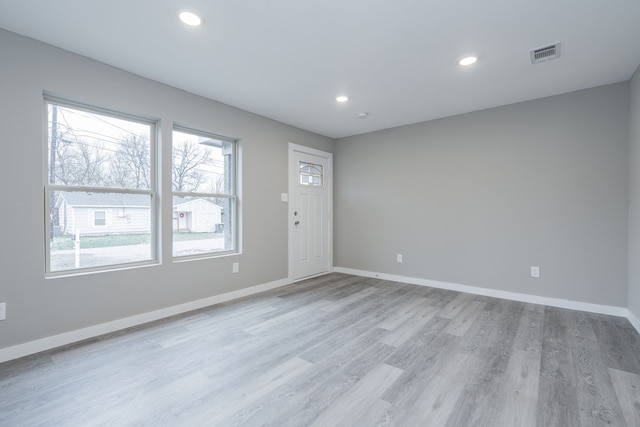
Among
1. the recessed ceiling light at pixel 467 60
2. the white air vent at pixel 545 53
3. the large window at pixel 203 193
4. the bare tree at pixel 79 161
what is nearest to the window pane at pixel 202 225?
the large window at pixel 203 193

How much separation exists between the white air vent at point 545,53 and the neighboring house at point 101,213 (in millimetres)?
3966

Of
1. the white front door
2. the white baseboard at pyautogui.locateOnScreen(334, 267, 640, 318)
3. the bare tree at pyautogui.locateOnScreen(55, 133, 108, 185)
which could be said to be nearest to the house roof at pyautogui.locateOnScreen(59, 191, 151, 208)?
the bare tree at pyautogui.locateOnScreen(55, 133, 108, 185)

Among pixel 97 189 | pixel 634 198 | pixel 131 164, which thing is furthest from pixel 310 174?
pixel 634 198

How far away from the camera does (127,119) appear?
2947 mm

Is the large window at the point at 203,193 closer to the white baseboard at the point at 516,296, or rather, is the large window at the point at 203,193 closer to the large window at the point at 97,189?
the large window at the point at 97,189

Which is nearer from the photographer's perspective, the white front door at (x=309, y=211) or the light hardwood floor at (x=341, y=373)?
the light hardwood floor at (x=341, y=373)

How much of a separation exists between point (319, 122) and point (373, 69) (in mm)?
1762

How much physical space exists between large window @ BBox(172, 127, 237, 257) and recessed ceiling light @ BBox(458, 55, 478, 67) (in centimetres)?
285

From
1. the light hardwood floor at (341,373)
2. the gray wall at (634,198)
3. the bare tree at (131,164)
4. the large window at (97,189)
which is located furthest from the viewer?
the bare tree at (131,164)

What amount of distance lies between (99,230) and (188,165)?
1138mm

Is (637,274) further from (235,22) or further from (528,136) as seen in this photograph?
(235,22)

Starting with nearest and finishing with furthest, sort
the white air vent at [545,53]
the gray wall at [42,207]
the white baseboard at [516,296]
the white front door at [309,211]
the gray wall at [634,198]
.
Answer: the gray wall at [42,207] → the white air vent at [545,53] → the gray wall at [634,198] → the white baseboard at [516,296] → the white front door at [309,211]

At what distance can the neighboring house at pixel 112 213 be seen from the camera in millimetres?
2574

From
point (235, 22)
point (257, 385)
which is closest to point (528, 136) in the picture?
point (235, 22)
